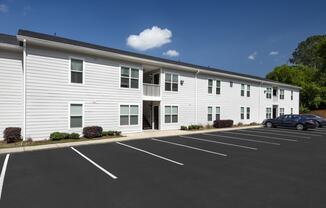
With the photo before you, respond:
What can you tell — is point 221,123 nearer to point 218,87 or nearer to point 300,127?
point 218,87

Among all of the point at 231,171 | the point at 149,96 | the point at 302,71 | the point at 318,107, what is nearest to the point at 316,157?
the point at 231,171

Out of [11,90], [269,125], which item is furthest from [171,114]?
[11,90]

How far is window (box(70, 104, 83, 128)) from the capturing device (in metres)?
13.9

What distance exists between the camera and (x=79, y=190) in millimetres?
5215

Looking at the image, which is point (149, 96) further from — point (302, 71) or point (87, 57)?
point (302, 71)

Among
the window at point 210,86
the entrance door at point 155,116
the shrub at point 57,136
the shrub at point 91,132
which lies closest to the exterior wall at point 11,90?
the shrub at point 57,136

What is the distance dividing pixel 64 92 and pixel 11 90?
2.72 m

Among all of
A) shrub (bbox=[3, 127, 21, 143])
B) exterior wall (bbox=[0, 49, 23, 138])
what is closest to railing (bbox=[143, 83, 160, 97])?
exterior wall (bbox=[0, 49, 23, 138])

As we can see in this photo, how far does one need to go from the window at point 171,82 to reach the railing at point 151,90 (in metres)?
0.98

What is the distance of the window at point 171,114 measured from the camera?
1911 centimetres

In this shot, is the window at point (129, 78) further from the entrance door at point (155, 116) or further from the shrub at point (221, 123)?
Answer: the shrub at point (221, 123)

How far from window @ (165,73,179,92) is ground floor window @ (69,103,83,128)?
758cm

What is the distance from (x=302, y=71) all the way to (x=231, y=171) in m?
44.1

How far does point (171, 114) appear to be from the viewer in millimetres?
19422
